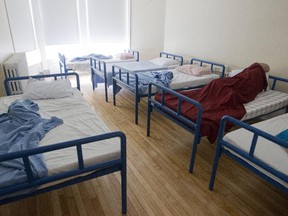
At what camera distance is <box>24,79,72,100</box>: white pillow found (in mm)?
2576

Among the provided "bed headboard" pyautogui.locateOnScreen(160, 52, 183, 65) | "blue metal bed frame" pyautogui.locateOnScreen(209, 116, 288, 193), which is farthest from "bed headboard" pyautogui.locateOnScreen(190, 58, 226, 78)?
"blue metal bed frame" pyautogui.locateOnScreen(209, 116, 288, 193)

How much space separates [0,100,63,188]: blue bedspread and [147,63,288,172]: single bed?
121cm

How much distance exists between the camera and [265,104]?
2523 mm

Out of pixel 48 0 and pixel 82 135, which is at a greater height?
pixel 48 0

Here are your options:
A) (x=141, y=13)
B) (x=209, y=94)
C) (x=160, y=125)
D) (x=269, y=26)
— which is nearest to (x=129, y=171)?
(x=160, y=125)

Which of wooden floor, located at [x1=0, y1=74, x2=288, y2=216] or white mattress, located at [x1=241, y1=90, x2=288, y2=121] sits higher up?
white mattress, located at [x1=241, y1=90, x2=288, y2=121]

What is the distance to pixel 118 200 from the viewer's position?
6.17 ft

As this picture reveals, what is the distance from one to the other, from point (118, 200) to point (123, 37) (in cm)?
564

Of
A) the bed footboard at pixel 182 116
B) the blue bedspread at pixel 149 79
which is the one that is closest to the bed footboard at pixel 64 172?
the bed footboard at pixel 182 116

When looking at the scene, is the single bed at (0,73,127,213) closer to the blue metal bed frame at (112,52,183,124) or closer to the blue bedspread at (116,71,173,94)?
the blue metal bed frame at (112,52,183,124)

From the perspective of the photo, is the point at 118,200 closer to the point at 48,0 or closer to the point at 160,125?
the point at 160,125

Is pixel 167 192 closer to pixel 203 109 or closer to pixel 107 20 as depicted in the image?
pixel 203 109

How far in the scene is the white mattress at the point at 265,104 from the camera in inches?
94.2

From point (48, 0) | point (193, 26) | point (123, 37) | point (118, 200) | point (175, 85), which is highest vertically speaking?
point (48, 0)
